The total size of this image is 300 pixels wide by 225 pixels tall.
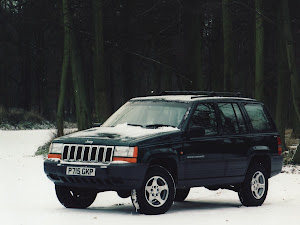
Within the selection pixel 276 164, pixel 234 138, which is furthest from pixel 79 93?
pixel 234 138

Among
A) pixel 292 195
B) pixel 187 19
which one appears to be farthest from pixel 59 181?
pixel 187 19

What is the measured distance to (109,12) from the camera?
103 feet

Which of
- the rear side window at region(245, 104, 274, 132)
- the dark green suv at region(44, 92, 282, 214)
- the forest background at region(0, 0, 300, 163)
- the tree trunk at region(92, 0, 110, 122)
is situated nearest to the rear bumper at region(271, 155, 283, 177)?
the dark green suv at region(44, 92, 282, 214)

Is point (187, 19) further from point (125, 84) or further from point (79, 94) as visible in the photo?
point (125, 84)

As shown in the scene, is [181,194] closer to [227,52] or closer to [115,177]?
[115,177]

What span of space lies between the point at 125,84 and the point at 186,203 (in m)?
21.1

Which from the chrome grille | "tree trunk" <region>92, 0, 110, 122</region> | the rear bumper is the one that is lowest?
the rear bumper

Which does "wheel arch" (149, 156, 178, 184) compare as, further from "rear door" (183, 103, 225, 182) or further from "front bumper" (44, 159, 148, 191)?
"front bumper" (44, 159, 148, 191)

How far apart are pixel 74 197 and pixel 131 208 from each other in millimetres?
945

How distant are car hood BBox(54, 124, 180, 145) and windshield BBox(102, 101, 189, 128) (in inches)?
13.4

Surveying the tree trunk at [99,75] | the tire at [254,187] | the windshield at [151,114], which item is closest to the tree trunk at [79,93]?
the tree trunk at [99,75]

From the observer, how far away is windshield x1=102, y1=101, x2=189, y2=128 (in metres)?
12.1

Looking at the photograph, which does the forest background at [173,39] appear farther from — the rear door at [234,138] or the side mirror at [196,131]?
the side mirror at [196,131]

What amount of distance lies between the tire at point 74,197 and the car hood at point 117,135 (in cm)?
80
